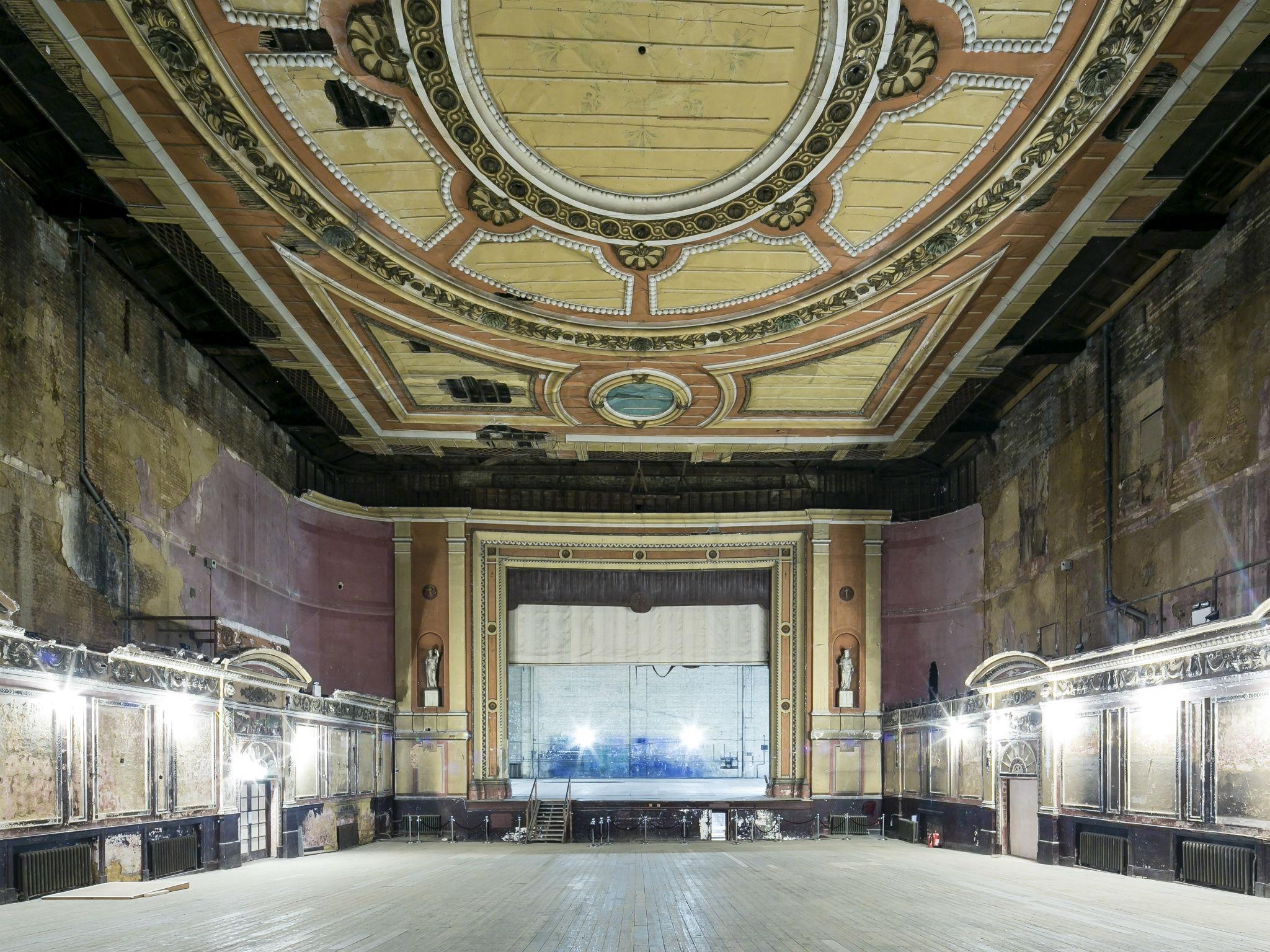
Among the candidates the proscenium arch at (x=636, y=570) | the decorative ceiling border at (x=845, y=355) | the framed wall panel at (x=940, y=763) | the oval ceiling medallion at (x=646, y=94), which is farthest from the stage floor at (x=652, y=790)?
the oval ceiling medallion at (x=646, y=94)

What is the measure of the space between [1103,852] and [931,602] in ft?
34.5

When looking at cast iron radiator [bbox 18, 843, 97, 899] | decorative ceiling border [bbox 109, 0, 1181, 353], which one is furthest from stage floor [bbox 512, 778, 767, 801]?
cast iron radiator [bbox 18, 843, 97, 899]

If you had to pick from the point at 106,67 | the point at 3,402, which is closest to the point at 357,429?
the point at 3,402

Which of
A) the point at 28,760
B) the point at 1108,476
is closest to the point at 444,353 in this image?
the point at 28,760

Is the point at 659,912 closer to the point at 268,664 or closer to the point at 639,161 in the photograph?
the point at 639,161

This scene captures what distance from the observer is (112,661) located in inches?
499

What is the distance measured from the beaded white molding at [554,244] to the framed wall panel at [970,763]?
976 centimetres

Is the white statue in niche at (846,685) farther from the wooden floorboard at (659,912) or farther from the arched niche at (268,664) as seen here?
the arched niche at (268,664)

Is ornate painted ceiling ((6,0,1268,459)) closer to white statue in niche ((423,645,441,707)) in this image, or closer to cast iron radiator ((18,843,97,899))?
cast iron radiator ((18,843,97,899))

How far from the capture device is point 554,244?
13.9m

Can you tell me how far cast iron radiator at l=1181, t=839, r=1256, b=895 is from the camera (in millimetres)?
11156

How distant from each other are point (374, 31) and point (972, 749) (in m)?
15.3

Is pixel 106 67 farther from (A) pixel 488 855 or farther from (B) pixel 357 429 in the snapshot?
(A) pixel 488 855

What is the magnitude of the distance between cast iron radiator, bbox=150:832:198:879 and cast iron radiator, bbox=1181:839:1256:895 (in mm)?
12374
